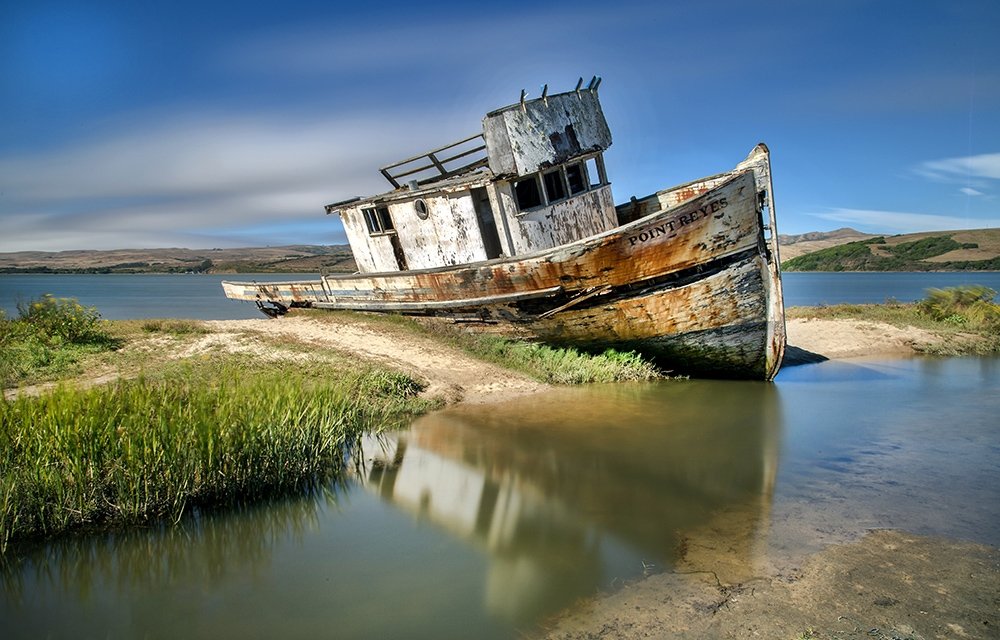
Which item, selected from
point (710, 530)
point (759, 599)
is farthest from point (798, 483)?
point (759, 599)

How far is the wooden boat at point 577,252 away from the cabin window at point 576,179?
1.1 inches

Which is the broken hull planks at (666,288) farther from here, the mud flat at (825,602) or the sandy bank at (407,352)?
the mud flat at (825,602)

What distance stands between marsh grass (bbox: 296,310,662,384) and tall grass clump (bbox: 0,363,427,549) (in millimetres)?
4927

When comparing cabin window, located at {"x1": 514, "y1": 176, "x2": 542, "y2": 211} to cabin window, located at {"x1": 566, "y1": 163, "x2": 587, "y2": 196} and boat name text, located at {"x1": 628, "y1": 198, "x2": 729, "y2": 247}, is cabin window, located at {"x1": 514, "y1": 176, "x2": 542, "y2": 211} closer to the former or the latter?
cabin window, located at {"x1": 566, "y1": 163, "x2": 587, "y2": 196}

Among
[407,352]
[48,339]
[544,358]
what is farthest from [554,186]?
[48,339]

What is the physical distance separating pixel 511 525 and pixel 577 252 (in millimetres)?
5555

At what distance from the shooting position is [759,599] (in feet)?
12.0

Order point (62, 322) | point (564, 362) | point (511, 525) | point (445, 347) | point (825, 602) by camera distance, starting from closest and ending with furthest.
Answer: point (825, 602), point (511, 525), point (62, 322), point (564, 362), point (445, 347)

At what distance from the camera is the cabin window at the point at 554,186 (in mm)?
11438

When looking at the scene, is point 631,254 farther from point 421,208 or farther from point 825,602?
Result: point 825,602

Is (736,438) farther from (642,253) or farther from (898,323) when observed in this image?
(898,323)

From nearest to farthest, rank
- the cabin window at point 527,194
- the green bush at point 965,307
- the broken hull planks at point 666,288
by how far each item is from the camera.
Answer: the broken hull planks at point 666,288 → the cabin window at point 527,194 → the green bush at point 965,307

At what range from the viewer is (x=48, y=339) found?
9422 mm

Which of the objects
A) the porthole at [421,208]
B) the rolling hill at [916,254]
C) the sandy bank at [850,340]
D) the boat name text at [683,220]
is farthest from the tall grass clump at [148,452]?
the rolling hill at [916,254]
